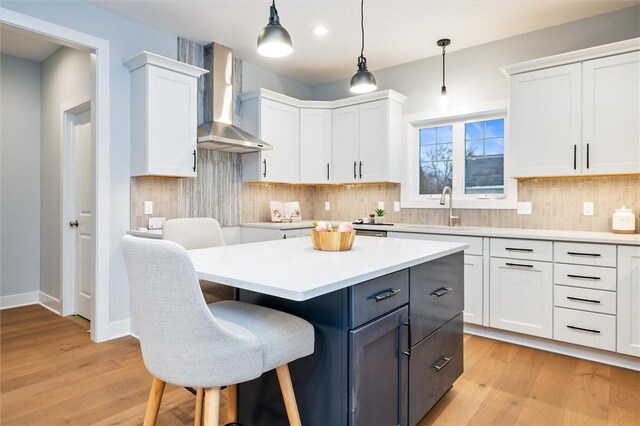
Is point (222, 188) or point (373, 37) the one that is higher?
point (373, 37)

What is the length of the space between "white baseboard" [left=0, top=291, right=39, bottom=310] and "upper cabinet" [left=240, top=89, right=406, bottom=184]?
110 inches

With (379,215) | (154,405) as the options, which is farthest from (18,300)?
(379,215)

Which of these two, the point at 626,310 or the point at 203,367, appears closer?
the point at 203,367

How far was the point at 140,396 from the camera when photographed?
2217 millimetres

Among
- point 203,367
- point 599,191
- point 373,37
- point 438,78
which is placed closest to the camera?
point 203,367

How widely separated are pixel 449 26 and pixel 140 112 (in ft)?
9.33

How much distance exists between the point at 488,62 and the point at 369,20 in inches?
52.6

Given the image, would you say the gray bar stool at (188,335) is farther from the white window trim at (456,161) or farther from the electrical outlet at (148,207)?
the white window trim at (456,161)

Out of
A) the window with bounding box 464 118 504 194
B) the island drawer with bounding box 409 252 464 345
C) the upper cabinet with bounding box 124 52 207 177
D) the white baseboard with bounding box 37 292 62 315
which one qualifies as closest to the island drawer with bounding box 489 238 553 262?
the window with bounding box 464 118 504 194

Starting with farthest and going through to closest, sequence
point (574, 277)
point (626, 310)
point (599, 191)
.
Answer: point (599, 191) < point (574, 277) < point (626, 310)

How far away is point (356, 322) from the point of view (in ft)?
4.37

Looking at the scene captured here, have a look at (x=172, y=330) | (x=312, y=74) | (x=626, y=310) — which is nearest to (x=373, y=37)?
(x=312, y=74)

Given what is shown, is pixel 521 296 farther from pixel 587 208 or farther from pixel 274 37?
pixel 274 37

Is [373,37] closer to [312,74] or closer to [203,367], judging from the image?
[312,74]
